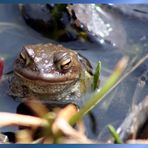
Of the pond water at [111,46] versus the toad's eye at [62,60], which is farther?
the pond water at [111,46]

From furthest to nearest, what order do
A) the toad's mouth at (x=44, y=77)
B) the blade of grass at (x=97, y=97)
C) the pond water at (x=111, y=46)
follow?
the pond water at (x=111, y=46), the toad's mouth at (x=44, y=77), the blade of grass at (x=97, y=97)

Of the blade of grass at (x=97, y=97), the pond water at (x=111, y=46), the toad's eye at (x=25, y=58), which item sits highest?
the blade of grass at (x=97, y=97)

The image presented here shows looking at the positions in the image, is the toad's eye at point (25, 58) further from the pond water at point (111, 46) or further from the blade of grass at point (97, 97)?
the blade of grass at point (97, 97)

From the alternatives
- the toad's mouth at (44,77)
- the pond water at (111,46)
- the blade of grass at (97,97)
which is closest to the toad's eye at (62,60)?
the toad's mouth at (44,77)

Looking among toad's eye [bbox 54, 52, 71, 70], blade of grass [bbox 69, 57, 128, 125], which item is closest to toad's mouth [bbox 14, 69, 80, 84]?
toad's eye [bbox 54, 52, 71, 70]

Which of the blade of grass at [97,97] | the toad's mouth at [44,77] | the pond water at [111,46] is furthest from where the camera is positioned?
the pond water at [111,46]

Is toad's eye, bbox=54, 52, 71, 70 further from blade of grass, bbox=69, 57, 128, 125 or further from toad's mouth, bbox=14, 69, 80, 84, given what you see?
blade of grass, bbox=69, 57, 128, 125
